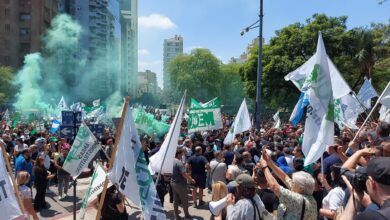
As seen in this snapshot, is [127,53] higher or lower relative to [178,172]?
higher

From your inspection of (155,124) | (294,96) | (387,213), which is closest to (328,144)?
(387,213)

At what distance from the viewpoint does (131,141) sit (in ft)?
17.4

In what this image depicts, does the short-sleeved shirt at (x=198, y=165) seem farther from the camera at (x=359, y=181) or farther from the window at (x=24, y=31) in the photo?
the window at (x=24, y=31)

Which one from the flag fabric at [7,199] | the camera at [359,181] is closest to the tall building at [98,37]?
the flag fabric at [7,199]

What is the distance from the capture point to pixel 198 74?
71.9 m

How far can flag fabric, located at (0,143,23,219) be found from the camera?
14.1 feet

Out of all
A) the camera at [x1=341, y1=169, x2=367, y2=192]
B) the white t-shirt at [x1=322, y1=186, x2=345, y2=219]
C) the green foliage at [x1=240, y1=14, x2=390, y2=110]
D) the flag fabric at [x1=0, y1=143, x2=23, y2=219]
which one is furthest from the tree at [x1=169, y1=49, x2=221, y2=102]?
the camera at [x1=341, y1=169, x2=367, y2=192]

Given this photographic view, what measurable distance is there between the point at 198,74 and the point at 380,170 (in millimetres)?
69736

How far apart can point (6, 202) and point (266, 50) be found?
33.7 metres

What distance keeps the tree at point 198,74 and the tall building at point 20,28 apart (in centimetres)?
2448

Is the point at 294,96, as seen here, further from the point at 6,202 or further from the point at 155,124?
the point at 6,202

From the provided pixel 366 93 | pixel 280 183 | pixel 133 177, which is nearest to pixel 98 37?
pixel 366 93

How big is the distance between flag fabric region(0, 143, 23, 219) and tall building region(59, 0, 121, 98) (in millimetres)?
76747

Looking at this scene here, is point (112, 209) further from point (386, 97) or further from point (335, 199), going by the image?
point (386, 97)
